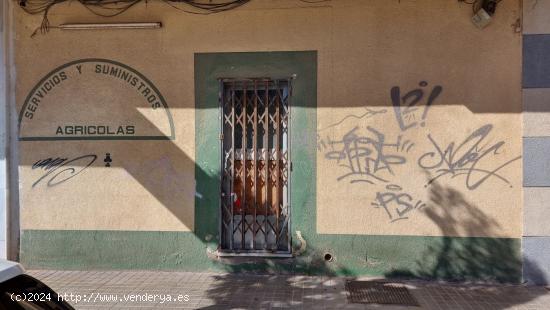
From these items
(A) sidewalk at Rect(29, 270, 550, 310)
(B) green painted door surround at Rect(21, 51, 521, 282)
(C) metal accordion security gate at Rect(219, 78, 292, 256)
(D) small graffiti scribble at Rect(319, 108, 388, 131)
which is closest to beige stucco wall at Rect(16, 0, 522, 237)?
(D) small graffiti scribble at Rect(319, 108, 388, 131)

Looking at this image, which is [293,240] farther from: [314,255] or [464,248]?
[464,248]

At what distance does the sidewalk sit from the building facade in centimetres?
22

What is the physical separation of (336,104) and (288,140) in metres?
0.81

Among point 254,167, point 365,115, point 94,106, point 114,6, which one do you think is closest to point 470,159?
point 365,115

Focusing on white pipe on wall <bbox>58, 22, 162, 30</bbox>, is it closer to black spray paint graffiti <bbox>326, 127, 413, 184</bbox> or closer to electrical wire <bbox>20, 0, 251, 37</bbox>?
electrical wire <bbox>20, 0, 251, 37</bbox>

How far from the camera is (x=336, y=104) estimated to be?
5891 mm

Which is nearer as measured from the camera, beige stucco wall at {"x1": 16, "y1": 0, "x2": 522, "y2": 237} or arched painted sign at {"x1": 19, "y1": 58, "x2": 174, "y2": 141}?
beige stucco wall at {"x1": 16, "y1": 0, "x2": 522, "y2": 237}

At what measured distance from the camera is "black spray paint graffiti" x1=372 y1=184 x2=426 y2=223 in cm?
580

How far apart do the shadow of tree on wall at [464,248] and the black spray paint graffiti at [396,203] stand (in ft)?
0.68

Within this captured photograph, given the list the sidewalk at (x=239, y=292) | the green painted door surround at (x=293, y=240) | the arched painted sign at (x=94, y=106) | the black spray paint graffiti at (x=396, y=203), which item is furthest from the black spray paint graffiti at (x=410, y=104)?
the arched painted sign at (x=94, y=106)

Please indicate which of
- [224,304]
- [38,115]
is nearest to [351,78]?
[224,304]

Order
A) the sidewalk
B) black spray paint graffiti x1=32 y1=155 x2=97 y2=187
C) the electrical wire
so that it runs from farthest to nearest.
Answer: black spray paint graffiti x1=32 y1=155 x2=97 y2=187 < the electrical wire < the sidewalk

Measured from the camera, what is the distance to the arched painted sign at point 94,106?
613cm

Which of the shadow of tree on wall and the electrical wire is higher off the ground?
the electrical wire
